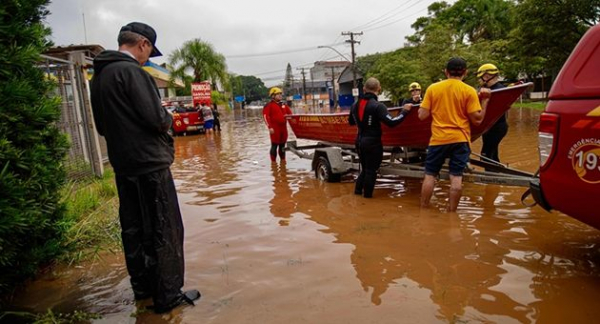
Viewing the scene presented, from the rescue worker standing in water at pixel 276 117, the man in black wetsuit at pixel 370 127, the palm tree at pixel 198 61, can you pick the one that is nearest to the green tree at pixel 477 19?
the palm tree at pixel 198 61

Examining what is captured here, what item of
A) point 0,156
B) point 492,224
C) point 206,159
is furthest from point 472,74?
point 0,156

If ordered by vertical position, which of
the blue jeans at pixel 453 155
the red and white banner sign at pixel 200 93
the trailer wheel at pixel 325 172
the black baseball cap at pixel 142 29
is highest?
the red and white banner sign at pixel 200 93

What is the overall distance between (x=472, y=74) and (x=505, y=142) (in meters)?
14.3

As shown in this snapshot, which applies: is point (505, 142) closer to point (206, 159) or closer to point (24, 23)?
point (206, 159)

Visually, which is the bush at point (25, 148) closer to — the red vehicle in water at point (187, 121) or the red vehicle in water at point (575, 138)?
the red vehicle in water at point (575, 138)

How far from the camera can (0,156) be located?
8.36 ft

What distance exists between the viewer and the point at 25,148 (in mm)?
2949

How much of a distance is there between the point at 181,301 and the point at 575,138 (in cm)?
290

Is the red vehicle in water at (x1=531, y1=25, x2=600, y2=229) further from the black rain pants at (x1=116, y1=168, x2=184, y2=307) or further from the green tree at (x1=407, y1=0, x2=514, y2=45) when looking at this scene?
the green tree at (x1=407, y1=0, x2=514, y2=45)

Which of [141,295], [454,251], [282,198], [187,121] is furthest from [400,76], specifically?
[141,295]

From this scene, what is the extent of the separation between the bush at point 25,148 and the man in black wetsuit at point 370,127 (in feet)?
12.3

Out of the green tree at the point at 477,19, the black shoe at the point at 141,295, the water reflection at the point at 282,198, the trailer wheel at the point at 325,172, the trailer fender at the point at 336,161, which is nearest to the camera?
the black shoe at the point at 141,295

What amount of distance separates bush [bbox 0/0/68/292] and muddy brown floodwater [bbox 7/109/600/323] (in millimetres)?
476

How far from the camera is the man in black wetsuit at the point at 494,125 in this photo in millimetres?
6070
